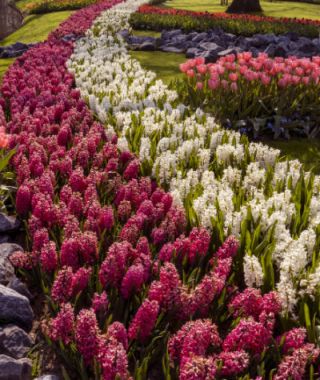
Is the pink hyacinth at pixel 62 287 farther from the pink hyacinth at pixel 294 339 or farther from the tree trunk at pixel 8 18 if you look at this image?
the tree trunk at pixel 8 18

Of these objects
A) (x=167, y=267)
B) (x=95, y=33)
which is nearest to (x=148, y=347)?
(x=167, y=267)

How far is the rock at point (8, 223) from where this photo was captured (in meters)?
4.87

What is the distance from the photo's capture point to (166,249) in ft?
12.9

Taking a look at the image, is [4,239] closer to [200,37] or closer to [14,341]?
[14,341]

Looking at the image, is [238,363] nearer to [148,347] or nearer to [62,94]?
[148,347]

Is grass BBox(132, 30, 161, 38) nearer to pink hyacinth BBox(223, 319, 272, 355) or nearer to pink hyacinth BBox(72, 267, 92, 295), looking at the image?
pink hyacinth BBox(72, 267, 92, 295)

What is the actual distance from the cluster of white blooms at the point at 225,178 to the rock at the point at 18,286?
157cm

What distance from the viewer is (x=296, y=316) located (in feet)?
11.1

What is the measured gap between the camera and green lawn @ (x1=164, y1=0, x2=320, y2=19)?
111 ft

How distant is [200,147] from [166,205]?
71.8 inches

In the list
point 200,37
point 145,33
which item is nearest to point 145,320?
point 200,37

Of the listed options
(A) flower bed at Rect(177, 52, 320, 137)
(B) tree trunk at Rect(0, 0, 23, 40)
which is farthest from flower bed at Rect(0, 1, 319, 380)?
(B) tree trunk at Rect(0, 0, 23, 40)

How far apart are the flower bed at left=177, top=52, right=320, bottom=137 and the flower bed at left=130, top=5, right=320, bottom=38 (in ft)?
39.1

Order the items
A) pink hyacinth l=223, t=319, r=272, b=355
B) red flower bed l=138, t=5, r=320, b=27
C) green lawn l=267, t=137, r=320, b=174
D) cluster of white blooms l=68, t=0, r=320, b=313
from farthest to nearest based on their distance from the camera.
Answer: red flower bed l=138, t=5, r=320, b=27
green lawn l=267, t=137, r=320, b=174
cluster of white blooms l=68, t=0, r=320, b=313
pink hyacinth l=223, t=319, r=272, b=355
